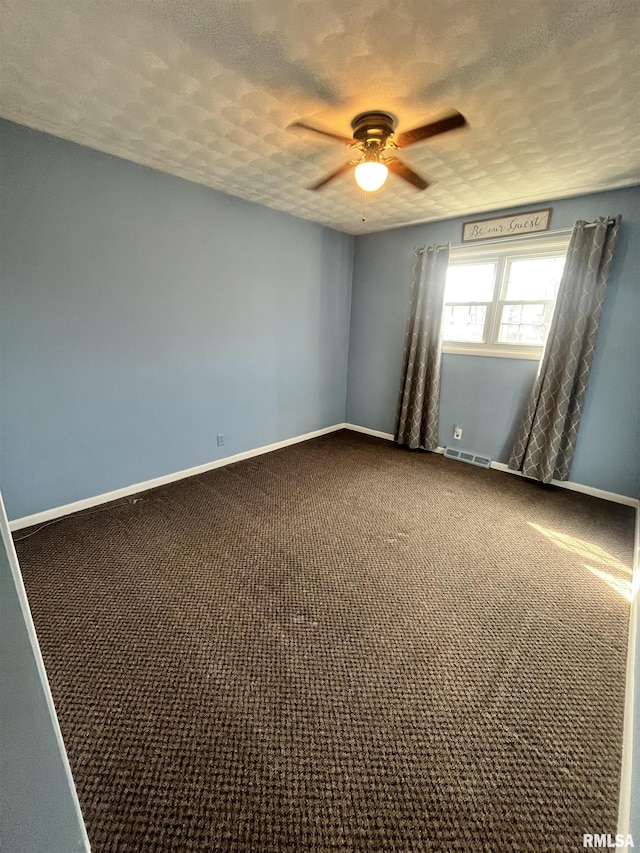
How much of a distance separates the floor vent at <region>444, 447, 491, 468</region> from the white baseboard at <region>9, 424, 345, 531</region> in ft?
Result: 5.67

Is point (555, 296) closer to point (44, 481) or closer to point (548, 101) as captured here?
point (548, 101)

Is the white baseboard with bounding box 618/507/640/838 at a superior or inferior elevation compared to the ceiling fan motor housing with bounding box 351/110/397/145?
inferior

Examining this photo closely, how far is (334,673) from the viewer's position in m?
1.48

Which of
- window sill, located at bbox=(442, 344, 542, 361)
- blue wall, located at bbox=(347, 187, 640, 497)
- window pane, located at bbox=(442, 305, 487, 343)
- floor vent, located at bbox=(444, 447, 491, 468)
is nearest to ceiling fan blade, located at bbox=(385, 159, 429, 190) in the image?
blue wall, located at bbox=(347, 187, 640, 497)

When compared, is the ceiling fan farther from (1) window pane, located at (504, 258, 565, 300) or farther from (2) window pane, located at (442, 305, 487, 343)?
(2) window pane, located at (442, 305, 487, 343)

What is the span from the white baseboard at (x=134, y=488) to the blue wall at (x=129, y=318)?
54 millimetres

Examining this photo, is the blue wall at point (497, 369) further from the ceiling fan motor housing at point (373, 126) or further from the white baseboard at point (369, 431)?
the ceiling fan motor housing at point (373, 126)

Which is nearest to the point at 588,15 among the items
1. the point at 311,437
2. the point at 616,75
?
the point at 616,75

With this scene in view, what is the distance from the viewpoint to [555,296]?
307cm

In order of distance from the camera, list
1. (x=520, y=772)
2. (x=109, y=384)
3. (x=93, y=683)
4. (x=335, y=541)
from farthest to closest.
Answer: (x=109, y=384) → (x=335, y=541) → (x=93, y=683) → (x=520, y=772)

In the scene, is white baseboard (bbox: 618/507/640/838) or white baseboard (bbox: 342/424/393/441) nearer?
white baseboard (bbox: 618/507/640/838)

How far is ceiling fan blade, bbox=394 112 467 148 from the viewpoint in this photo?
155cm

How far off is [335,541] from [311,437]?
7.10 ft

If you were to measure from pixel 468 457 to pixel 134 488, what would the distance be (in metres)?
3.25
